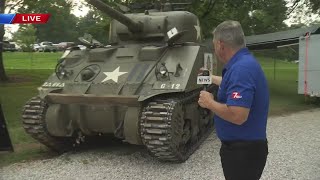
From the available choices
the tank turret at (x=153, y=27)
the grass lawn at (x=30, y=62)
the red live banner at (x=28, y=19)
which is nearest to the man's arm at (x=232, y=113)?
the red live banner at (x=28, y=19)

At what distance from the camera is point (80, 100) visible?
23.4 ft

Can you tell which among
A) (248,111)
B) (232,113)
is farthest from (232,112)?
(248,111)

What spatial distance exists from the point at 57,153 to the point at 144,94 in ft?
7.46

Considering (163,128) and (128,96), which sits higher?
(128,96)

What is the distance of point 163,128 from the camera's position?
6.43 metres

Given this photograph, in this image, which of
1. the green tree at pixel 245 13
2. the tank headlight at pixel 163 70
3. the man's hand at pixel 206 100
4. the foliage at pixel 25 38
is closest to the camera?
the man's hand at pixel 206 100

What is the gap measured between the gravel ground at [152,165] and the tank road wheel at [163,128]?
12.7 inches

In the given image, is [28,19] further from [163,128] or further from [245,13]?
[245,13]

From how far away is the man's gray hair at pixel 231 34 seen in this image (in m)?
3.26

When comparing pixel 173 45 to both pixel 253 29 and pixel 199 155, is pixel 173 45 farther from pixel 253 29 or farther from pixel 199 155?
pixel 253 29

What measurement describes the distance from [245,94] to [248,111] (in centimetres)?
12

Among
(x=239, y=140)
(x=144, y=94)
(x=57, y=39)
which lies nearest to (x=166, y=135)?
(x=144, y=94)

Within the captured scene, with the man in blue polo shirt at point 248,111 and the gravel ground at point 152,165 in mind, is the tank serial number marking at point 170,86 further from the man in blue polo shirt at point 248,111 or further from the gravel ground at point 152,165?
the man in blue polo shirt at point 248,111

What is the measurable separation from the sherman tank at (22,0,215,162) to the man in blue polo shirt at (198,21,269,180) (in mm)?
3118
